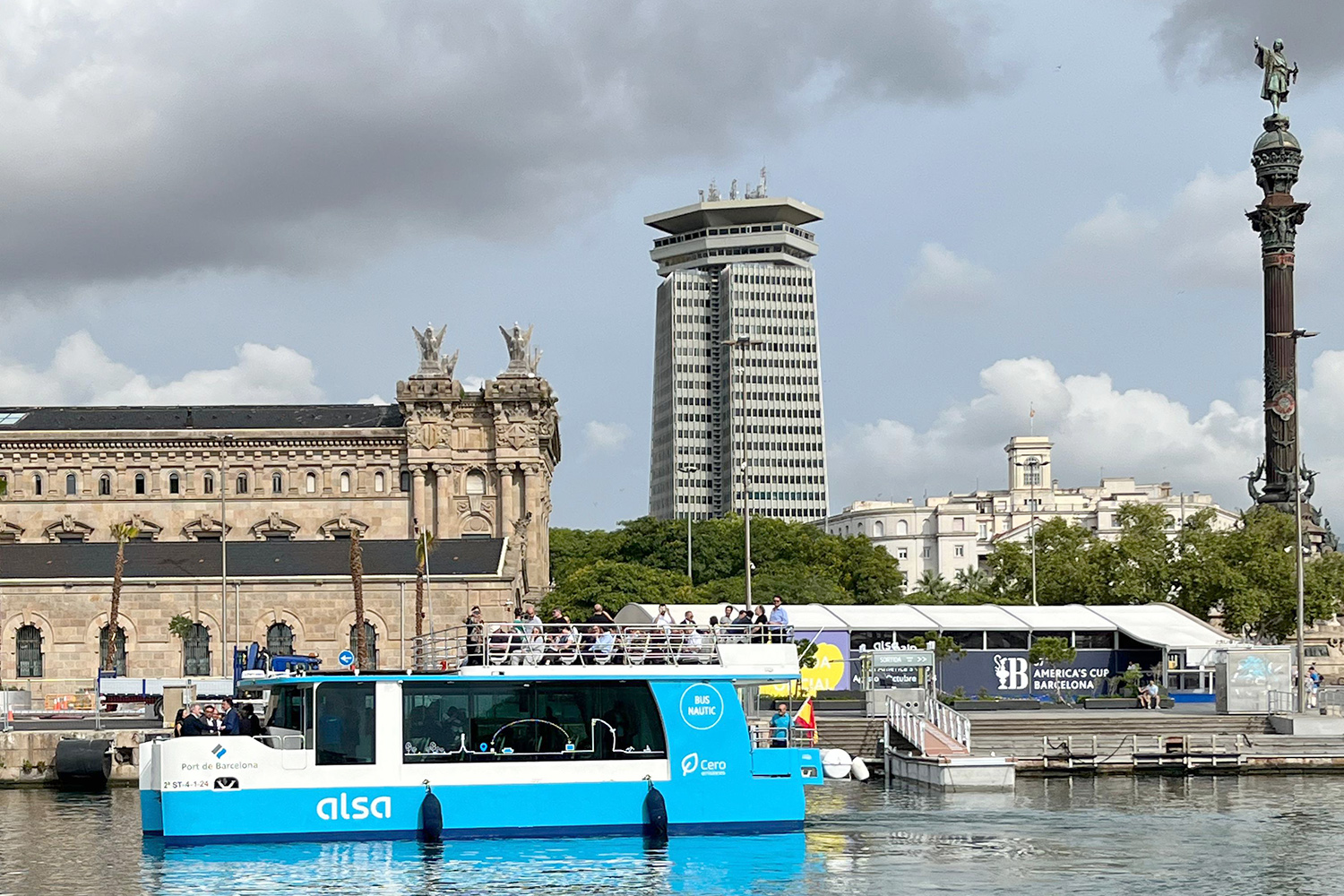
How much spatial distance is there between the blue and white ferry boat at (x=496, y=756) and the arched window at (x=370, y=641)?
46.8 m

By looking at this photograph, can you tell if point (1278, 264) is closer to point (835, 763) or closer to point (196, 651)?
point (196, 651)

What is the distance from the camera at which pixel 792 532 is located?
124812mm

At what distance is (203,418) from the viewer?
11962 centimetres

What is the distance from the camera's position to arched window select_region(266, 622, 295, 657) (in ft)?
268

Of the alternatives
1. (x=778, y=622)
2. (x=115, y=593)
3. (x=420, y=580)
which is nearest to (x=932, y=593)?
(x=420, y=580)

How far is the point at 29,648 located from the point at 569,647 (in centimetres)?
5368

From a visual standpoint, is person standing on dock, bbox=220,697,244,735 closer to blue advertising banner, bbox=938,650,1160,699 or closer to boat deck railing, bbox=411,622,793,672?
boat deck railing, bbox=411,622,793,672

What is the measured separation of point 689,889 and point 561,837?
493cm

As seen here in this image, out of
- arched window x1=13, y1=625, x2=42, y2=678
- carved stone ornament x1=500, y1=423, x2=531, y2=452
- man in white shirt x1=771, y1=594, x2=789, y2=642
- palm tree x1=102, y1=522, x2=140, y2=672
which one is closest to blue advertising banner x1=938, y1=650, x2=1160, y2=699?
man in white shirt x1=771, y1=594, x2=789, y2=642

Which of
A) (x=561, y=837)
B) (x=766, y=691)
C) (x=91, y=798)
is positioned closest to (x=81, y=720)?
(x=91, y=798)

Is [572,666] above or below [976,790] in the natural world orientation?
above

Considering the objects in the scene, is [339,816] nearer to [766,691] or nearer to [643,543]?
[766,691]

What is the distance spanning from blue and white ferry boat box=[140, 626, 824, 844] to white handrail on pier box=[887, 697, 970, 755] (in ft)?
42.4

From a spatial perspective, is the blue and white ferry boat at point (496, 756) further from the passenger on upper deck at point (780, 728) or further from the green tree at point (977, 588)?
the green tree at point (977, 588)
